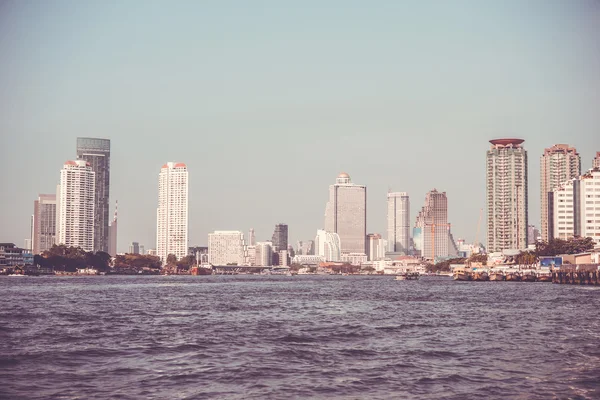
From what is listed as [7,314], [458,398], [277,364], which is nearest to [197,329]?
[277,364]

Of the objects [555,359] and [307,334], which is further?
[307,334]

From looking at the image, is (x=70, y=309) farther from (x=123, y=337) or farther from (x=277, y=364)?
(x=277, y=364)

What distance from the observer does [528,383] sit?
33.4 m

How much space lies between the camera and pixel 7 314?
7275 cm

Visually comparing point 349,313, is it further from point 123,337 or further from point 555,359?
point 555,359

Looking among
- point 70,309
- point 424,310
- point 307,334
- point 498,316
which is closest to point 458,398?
point 307,334

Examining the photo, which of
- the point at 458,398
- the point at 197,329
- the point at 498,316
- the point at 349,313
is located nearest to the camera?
the point at 458,398

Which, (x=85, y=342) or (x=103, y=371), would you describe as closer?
(x=103, y=371)

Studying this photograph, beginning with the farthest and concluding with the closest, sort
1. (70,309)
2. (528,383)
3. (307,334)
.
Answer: (70,309)
(307,334)
(528,383)

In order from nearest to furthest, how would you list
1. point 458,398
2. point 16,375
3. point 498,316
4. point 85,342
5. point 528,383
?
point 458,398
point 528,383
point 16,375
point 85,342
point 498,316

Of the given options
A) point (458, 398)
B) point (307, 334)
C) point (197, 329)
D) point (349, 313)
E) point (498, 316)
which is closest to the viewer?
point (458, 398)

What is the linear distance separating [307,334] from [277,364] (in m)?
14.3

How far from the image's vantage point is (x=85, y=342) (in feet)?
160

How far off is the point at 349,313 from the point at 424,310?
30.3 ft
